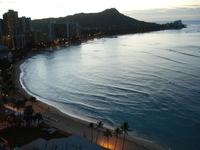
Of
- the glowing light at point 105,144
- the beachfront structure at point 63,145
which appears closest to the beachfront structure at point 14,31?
the glowing light at point 105,144

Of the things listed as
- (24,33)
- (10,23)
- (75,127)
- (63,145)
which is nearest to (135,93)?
(75,127)

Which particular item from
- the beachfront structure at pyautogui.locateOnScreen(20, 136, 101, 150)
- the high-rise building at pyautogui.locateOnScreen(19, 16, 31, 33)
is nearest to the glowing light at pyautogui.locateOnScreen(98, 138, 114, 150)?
the beachfront structure at pyautogui.locateOnScreen(20, 136, 101, 150)

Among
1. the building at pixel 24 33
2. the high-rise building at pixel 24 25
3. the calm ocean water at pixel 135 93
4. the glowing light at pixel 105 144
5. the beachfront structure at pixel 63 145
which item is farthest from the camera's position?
the high-rise building at pixel 24 25

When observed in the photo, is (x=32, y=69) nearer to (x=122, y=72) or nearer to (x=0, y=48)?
(x=0, y=48)

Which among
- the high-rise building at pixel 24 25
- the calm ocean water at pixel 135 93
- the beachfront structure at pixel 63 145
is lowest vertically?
the calm ocean water at pixel 135 93

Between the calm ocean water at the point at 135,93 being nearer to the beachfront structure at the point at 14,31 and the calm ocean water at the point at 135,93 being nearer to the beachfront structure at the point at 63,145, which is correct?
the beachfront structure at the point at 63,145

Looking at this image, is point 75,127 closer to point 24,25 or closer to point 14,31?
point 14,31

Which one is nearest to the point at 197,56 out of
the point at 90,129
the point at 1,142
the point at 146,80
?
the point at 146,80

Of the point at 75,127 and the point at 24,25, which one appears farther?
the point at 24,25
